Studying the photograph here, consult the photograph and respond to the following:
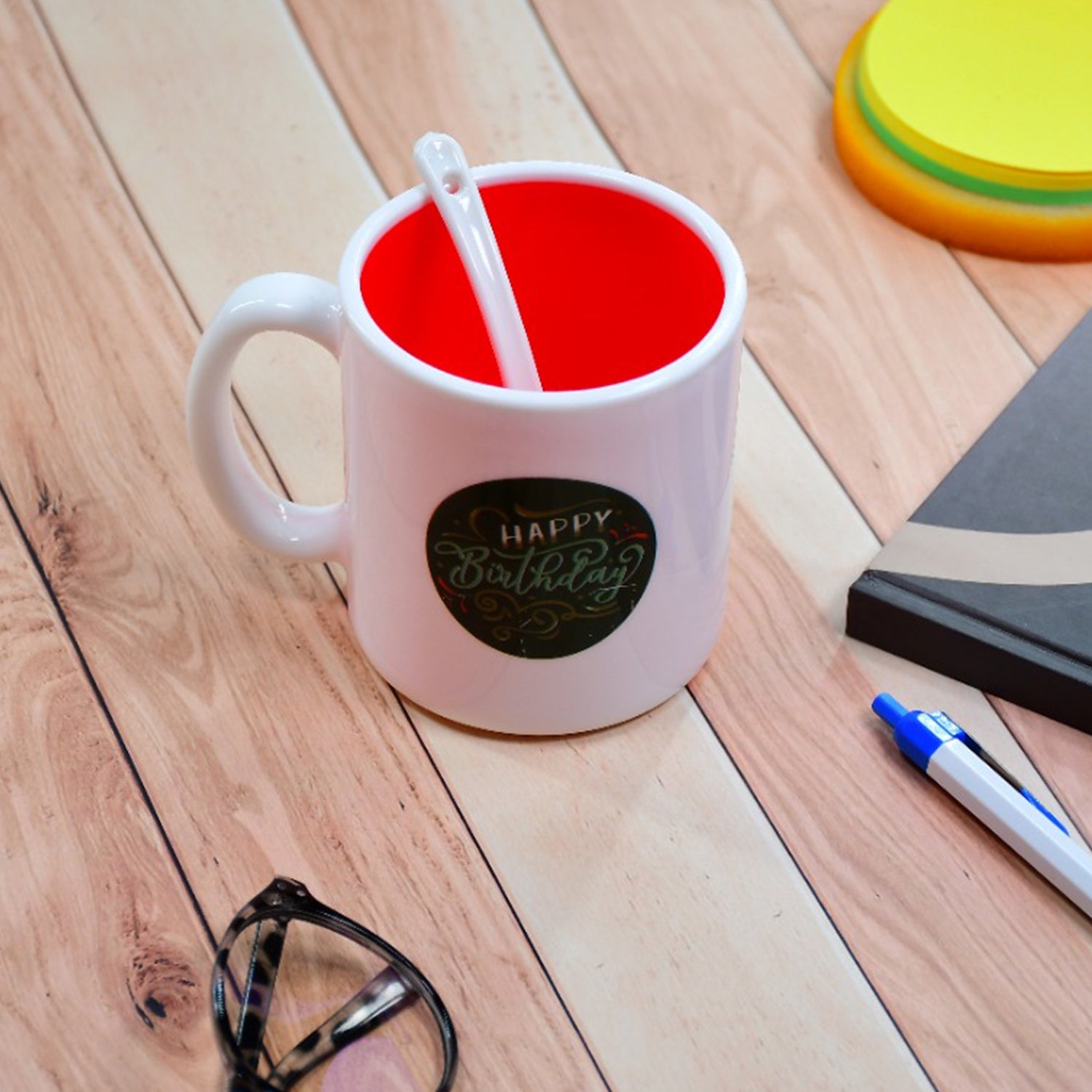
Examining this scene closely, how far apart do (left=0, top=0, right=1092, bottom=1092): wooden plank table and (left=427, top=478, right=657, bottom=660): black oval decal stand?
7 centimetres

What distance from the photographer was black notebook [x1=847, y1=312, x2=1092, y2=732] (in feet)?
1.80

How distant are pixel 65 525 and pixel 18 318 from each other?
0.12 meters

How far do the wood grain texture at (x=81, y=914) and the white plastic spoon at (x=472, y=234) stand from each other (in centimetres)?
19

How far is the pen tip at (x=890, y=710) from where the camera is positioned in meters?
Answer: 0.54

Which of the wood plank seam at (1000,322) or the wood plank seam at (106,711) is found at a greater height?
the wood plank seam at (1000,322)

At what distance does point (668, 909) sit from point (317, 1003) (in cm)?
11

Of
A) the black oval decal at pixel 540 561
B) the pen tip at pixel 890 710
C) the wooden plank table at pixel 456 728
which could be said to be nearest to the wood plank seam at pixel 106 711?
the wooden plank table at pixel 456 728

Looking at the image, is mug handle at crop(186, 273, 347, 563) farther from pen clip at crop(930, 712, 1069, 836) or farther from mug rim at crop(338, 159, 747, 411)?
pen clip at crop(930, 712, 1069, 836)

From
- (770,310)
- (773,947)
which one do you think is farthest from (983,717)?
(770,310)

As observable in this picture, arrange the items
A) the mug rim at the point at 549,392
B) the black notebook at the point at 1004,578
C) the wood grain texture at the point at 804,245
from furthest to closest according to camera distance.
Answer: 1. the wood grain texture at the point at 804,245
2. the black notebook at the point at 1004,578
3. the mug rim at the point at 549,392

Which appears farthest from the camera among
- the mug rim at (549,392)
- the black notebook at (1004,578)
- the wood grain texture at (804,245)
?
the wood grain texture at (804,245)

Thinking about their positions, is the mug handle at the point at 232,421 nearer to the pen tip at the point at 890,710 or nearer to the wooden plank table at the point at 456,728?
the wooden plank table at the point at 456,728

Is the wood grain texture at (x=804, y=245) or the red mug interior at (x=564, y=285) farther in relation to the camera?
the wood grain texture at (x=804, y=245)

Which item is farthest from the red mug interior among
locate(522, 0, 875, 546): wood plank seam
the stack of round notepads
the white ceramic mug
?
the stack of round notepads
